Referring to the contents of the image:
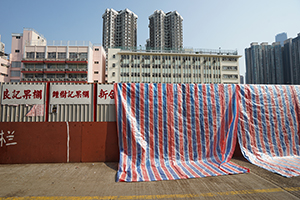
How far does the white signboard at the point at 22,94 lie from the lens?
7047 mm

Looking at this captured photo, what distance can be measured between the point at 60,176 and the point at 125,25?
274 ft

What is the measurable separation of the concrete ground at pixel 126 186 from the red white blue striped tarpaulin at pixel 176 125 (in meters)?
1.16

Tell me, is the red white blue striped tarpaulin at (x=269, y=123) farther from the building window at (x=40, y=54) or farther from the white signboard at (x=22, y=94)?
the building window at (x=40, y=54)

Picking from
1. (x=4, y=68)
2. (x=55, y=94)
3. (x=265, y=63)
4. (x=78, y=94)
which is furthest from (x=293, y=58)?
(x=4, y=68)

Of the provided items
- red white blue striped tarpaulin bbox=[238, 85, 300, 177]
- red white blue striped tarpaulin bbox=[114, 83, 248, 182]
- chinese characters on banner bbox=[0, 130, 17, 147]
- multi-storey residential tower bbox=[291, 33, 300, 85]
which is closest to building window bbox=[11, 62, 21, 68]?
chinese characters on banner bbox=[0, 130, 17, 147]

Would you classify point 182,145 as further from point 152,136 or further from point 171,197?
point 171,197

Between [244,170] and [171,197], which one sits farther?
[244,170]

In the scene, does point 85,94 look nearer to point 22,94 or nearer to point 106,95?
point 106,95

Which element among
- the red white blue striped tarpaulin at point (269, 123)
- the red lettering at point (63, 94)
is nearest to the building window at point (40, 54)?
the red lettering at point (63, 94)

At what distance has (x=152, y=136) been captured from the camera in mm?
6801

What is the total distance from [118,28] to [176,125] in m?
84.4

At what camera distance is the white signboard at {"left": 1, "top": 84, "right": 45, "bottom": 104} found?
23.1 ft

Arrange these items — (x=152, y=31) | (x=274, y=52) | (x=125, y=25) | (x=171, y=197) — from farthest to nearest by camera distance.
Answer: (x=152, y=31) → (x=125, y=25) → (x=274, y=52) → (x=171, y=197)

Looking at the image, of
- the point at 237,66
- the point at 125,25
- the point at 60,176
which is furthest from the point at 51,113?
the point at 125,25
